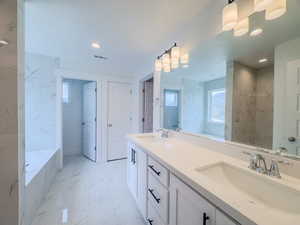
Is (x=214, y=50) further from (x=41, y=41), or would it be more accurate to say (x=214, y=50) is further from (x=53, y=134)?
(x=53, y=134)

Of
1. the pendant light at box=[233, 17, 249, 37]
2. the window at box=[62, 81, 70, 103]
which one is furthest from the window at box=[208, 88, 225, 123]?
the window at box=[62, 81, 70, 103]

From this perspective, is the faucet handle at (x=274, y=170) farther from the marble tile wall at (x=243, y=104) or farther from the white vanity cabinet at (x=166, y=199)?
the white vanity cabinet at (x=166, y=199)

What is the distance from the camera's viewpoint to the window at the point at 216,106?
56.8 inches

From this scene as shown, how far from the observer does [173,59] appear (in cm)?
207

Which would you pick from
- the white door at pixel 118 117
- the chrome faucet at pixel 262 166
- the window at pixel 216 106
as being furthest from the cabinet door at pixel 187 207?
the white door at pixel 118 117

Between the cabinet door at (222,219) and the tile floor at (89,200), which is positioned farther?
the tile floor at (89,200)

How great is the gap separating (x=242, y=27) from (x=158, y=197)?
1.58m

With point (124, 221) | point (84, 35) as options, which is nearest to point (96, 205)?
point (124, 221)

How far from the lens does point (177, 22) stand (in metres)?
1.69

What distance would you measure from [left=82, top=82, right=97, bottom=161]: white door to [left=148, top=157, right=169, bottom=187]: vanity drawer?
8.31ft

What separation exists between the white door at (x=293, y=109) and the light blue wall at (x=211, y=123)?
0.50 meters

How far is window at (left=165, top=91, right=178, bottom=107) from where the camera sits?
2.20 meters

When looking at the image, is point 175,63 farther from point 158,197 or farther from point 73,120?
point 73,120

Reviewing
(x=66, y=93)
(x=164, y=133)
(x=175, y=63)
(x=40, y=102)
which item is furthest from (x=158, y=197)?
(x=66, y=93)
